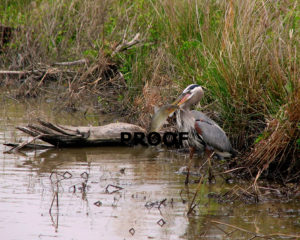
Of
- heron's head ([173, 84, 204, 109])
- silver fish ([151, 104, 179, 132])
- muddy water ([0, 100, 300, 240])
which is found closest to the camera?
muddy water ([0, 100, 300, 240])

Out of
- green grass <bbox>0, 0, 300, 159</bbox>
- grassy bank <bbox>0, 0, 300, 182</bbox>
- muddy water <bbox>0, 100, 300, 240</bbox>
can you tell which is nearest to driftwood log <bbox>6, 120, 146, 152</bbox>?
muddy water <bbox>0, 100, 300, 240</bbox>

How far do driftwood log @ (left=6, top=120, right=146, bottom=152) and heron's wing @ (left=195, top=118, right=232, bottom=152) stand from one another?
1617 millimetres

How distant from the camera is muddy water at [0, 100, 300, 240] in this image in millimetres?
5078

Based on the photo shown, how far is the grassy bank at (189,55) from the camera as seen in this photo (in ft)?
22.4

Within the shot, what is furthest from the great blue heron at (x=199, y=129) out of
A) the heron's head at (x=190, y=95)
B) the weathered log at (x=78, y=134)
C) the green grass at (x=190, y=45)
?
the weathered log at (x=78, y=134)

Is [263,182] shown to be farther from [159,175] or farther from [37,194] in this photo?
[37,194]

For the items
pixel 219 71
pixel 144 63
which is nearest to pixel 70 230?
pixel 219 71

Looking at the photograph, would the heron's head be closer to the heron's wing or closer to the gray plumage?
the gray plumage

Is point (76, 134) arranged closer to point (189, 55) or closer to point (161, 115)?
point (161, 115)

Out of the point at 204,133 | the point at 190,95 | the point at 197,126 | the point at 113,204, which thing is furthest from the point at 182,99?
the point at 113,204

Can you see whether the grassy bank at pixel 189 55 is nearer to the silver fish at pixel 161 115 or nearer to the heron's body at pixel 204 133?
the heron's body at pixel 204 133

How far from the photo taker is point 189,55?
29.6 feet

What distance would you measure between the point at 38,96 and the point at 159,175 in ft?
21.0

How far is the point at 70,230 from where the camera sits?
198 inches
